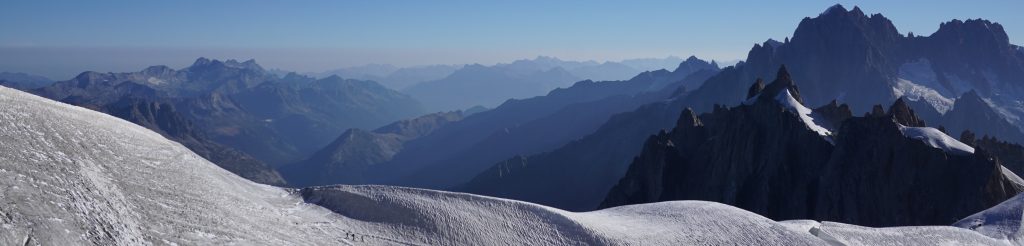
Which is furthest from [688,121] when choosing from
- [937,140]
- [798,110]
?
[937,140]

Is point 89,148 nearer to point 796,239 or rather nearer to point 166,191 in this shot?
point 166,191

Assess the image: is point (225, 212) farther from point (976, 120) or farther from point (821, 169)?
point (976, 120)

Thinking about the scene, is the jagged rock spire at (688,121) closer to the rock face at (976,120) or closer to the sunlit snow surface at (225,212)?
the sunlit snow surface at (225,212)

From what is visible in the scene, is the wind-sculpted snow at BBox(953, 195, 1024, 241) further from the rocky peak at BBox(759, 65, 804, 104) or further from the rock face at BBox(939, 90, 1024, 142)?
the rock face at BBox(939, 90, 1024, 142)

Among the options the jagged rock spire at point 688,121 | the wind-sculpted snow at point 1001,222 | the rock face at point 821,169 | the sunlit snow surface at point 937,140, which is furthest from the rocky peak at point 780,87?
the wind-sculpted snow at point 1001,222

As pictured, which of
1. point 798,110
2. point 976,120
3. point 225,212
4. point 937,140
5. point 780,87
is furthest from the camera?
point 976,120

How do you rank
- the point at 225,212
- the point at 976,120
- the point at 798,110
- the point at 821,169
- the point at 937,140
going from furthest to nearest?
the point at 976,120 < the point at 798,110 < the point at 821,169 < the point at 937,140 < the point at 225,212

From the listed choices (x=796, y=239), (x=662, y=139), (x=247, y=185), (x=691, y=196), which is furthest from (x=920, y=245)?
(x=662, y=139)
